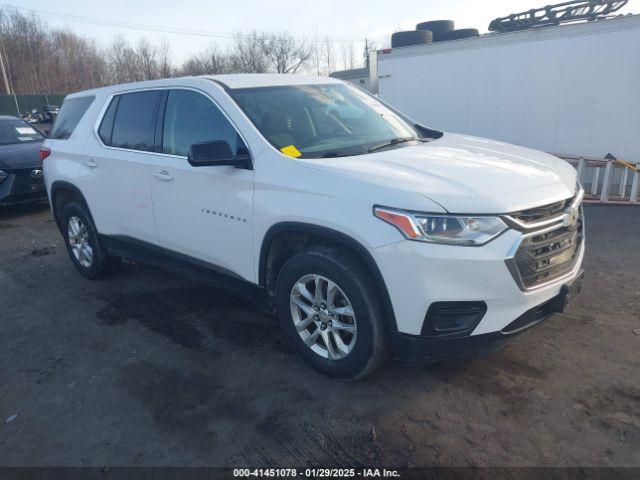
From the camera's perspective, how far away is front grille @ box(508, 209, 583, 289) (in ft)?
9.03

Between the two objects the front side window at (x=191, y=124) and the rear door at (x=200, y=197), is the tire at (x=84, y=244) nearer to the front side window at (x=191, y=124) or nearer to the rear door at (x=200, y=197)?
the rear door at (x=200, y=197)

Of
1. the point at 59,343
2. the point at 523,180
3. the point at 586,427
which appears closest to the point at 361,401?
the point at 586,427

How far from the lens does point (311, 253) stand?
3.16 metres

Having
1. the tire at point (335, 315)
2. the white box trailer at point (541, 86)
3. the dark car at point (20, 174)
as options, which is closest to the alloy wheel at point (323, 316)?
the tire at point (335, 315)

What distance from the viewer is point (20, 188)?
862cm

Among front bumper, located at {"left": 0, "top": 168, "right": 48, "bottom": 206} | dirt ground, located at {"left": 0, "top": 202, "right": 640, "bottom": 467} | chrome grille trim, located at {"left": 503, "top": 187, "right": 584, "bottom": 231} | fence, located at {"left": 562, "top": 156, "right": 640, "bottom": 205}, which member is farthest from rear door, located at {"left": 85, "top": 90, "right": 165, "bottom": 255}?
fence, located at {"left": 562, "top": 156, "right": 640, "bottom": 205}

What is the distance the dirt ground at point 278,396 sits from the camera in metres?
2.71

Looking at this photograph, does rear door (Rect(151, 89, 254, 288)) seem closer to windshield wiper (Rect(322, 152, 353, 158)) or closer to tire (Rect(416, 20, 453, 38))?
windshield wiper (Rect(322, 152, 353, 158))

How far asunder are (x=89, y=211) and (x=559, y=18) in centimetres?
841

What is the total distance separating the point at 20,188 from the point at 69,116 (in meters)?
3.95

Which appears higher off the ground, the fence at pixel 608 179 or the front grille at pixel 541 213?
the front grille at pixel 541 213

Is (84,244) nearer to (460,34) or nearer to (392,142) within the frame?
(392,142)

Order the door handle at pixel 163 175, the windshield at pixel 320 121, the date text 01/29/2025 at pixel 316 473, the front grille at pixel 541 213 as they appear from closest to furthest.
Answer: the date text 01/29/2025 at pixel 316 473, the front grille at pixel 541 213, the windshield at pixel 320 121, the door handle at pixel 163 175

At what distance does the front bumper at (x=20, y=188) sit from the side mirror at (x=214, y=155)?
665 centimetres
